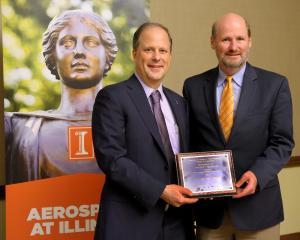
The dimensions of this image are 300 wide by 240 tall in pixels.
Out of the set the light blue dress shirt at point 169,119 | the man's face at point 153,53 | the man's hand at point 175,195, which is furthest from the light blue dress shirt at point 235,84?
the man's hand at point 175,195

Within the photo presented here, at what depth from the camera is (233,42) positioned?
2018 millimetres

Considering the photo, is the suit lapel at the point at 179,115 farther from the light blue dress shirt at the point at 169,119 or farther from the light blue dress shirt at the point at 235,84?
the light blue dress shirt at the point at 235,84

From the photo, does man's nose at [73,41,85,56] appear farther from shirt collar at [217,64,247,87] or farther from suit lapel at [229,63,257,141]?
suit lapel at [229,63,257,141]

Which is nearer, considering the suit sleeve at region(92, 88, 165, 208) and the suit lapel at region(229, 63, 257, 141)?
the suit sleeve at region(92, 88, 165, 208)

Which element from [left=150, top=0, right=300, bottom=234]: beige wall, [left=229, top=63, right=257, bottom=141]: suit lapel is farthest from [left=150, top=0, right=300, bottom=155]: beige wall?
[left=229, top=63, right=257, bottom=141]: suit lapel

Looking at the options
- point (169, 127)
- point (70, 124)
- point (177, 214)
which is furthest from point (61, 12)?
point (177, 214)

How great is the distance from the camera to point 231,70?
206cm

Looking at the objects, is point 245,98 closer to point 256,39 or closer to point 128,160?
point 128,160

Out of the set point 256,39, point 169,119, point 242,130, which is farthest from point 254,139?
point 256,39

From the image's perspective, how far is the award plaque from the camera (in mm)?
1799

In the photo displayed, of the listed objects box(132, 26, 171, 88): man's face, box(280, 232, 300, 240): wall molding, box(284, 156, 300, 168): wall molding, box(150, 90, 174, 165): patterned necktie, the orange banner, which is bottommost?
box(280, 232, 300, 240): wall molding

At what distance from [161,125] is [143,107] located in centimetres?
11

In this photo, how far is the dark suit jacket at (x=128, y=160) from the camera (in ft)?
5.67

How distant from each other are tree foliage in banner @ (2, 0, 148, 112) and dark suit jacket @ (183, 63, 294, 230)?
1134 millimetres
